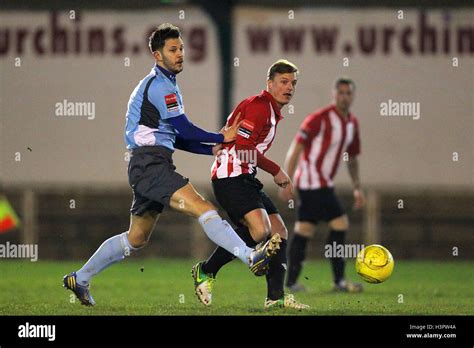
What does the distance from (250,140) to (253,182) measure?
0.35 metres

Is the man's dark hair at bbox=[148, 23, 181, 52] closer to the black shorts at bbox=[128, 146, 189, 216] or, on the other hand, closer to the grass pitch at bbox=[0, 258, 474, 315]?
the black shorts at bbox=[128, 146, 189, 216]

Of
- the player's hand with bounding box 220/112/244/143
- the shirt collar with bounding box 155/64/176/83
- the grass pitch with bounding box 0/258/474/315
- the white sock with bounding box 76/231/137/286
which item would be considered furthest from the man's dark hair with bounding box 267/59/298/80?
the grass pitch with bounding box 0/258/474/315

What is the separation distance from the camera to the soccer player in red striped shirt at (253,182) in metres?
8.02

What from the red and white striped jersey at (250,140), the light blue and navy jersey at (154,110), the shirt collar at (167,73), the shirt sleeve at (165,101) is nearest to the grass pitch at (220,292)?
the red and white striped jersey at (250,140)

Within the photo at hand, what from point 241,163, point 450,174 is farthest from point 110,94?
point 241,163

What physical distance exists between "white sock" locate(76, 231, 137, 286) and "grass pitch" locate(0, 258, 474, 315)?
0.85 feet

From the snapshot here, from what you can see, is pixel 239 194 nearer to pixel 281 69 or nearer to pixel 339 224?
pixel 281 69

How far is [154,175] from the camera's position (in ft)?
25.2

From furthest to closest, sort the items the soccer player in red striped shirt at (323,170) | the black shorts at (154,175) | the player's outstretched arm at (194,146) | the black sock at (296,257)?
the soccer player in red striped shirt at (323,170) < the black sock at (296,257) < the player's outstretched arm at (194,146) < the black shorts at (154,175)

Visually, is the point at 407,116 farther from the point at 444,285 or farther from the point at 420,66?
the point at 444,285

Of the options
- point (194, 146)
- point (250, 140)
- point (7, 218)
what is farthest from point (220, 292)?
point (7, 218)

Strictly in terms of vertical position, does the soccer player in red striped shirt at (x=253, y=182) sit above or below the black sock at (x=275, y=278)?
above

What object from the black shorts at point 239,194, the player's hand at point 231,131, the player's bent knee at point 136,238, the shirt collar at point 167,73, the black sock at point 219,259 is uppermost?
the shirt collar at point 167,73

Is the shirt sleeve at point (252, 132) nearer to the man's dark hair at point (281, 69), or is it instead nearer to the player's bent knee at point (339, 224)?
the man's dark hair at point (281, 69)
